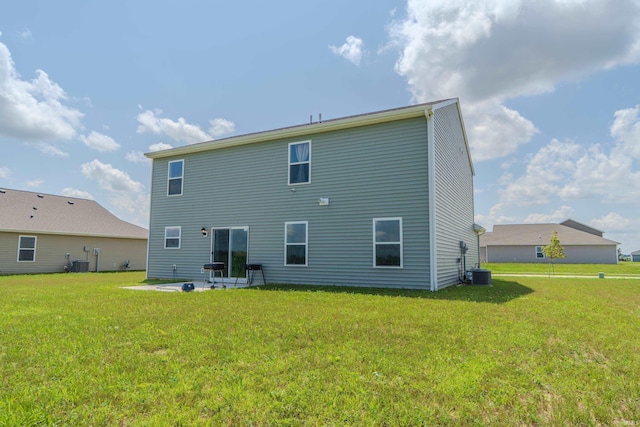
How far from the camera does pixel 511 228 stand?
38094 mm

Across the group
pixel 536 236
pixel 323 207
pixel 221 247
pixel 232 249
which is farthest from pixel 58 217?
pixel 536 236

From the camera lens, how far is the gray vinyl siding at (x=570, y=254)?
107 feet

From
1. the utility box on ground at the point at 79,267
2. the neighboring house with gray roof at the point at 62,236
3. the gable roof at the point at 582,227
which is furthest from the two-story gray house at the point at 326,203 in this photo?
the gable roof at the point at 582,227

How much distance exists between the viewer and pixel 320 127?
10.8m

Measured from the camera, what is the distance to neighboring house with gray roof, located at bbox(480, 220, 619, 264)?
107ft

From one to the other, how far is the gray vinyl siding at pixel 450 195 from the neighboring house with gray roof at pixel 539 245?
2340 cm

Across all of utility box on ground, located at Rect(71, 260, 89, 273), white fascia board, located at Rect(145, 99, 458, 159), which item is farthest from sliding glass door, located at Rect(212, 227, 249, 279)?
utility box on ground, located at Rect(71, 260, 89, 273)

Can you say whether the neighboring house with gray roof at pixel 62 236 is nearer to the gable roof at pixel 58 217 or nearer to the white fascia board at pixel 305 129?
the gable roof at pixel 58 217

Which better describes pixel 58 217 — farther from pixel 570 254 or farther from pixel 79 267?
pixel 570 254

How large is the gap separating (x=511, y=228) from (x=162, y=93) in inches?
1436

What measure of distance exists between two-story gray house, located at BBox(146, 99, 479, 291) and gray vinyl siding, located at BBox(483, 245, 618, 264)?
24.7 meters

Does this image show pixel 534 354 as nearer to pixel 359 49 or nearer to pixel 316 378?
pixel 316 378

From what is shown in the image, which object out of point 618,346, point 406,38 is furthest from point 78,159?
point 618,346

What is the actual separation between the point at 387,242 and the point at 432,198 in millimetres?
1687
